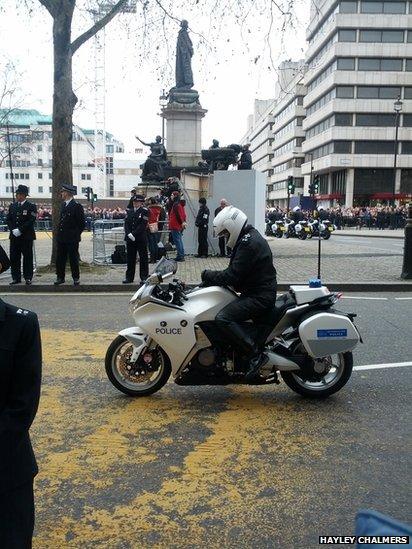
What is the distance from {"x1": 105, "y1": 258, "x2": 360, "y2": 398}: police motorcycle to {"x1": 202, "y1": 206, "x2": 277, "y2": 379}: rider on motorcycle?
0.09 metres

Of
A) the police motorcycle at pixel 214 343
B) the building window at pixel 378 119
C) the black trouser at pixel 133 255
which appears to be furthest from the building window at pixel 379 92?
the police motorcycle at pixel 214 343

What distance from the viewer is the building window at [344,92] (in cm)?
6781

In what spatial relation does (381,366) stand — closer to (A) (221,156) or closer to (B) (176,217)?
(B) (176,217)

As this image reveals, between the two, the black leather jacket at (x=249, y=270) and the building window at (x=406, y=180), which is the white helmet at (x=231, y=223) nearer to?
the black leather jacket at (x=249, y=270)

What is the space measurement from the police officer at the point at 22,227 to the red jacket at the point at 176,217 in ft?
16.0

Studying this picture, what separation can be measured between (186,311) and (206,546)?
2.33 meters

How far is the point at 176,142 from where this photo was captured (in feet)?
79.9

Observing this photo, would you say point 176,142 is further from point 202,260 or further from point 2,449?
point 2,449

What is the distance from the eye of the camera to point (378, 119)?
6756 centimetres

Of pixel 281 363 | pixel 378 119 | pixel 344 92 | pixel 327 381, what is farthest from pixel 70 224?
pixel 344 92

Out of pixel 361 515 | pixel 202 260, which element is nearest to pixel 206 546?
pixel 361 515

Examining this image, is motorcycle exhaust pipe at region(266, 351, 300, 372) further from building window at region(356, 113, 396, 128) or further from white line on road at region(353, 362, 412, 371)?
building window at region(356, 113, 396, 128)

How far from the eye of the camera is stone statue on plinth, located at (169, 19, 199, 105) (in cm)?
2398

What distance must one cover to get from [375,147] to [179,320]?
67570 mm
